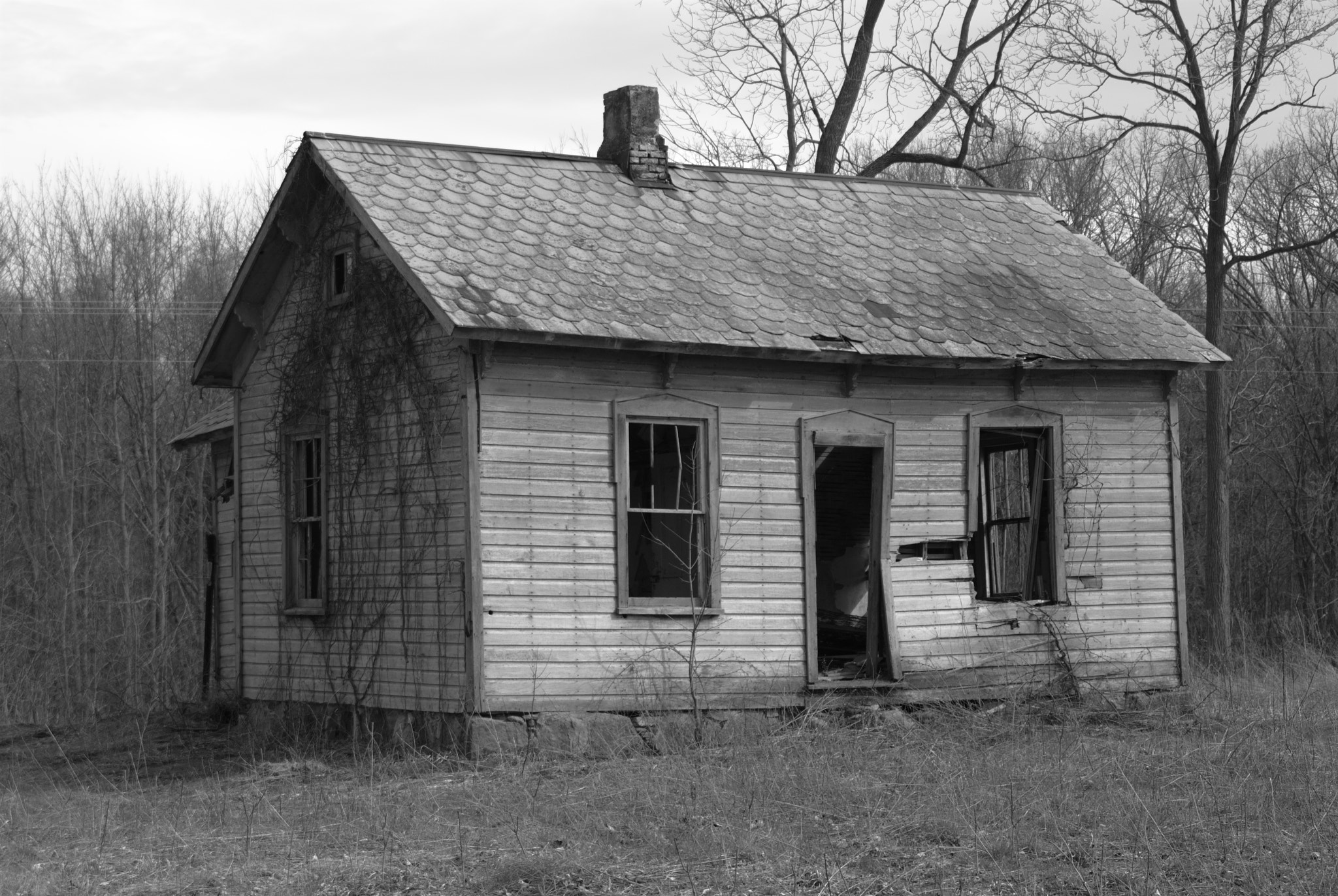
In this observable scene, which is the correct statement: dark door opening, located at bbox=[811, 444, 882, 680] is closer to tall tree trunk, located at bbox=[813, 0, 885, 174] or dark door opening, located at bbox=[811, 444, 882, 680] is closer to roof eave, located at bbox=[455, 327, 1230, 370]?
roof eave, located at bbox=[455, 327, 1230, 370]

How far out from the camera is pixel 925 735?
14.3 metres

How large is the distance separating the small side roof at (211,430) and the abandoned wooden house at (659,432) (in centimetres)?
178

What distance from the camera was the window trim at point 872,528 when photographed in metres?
14.9

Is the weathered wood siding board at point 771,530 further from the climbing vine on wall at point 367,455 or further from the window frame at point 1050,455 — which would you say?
the climbing vine on wall at point 367,455

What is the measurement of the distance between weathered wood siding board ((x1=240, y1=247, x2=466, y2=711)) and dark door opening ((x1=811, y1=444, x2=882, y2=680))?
15.0 feet

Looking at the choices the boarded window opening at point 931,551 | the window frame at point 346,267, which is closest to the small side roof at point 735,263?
the window frame at point 346,267

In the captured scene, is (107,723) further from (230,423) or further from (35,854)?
(35,854)

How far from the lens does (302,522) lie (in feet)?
52.8

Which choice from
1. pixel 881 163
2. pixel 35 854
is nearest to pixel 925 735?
pixel 35 854

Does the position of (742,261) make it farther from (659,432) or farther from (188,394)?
(188,394)

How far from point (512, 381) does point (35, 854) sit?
18.4 feet

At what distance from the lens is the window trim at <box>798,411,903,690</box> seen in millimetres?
14883

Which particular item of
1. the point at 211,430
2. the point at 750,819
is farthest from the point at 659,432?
the point at 750,819

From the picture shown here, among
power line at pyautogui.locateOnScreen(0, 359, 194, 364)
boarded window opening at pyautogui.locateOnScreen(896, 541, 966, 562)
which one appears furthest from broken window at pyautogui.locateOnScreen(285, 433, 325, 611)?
power line at pyautogui.locateOnScreen(0, 359, 194, 364)
